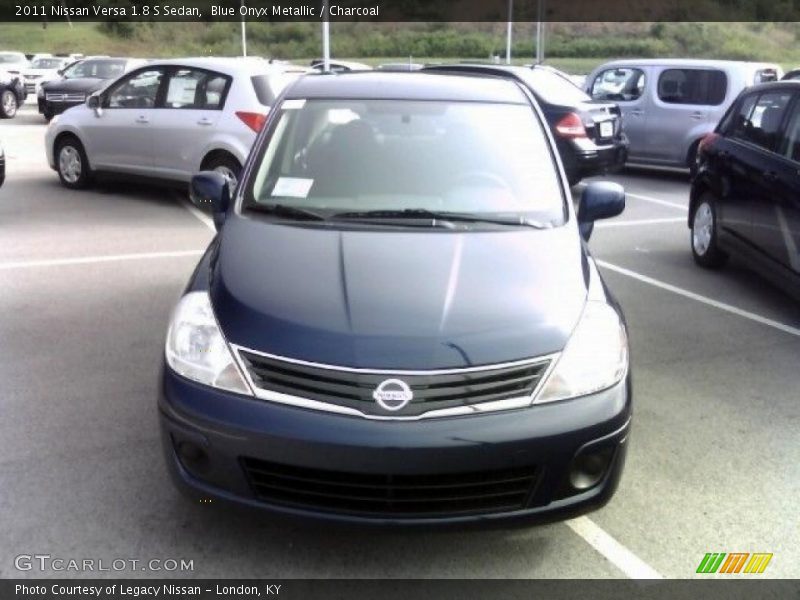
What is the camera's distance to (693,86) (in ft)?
40.9

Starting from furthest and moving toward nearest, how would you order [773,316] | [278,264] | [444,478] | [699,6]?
[699,6]
[773,316]
[278,264]
[444,478]

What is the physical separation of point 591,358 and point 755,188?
405cm

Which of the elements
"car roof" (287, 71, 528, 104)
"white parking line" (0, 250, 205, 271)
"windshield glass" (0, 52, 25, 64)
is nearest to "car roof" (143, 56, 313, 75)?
"white parking line" (0, 250, 205, 271)

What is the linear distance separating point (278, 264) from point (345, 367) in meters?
0.73

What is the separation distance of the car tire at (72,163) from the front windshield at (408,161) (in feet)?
22.2

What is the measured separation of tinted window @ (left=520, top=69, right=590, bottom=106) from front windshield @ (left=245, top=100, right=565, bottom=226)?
21.6 ft

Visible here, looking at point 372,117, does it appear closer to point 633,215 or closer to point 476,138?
point 476,138

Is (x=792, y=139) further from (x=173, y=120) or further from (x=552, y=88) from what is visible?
(x=173, y=120)

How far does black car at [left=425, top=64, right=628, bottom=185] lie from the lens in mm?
10500

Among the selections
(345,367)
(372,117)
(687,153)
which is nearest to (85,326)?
(372,117)

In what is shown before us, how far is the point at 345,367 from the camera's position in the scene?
9.11 feet

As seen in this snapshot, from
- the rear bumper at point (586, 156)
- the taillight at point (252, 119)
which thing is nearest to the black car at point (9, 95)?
the taillight at point (252, 119)

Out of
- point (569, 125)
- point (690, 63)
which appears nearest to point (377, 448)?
point (569, 125)

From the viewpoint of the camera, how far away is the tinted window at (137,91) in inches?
384
